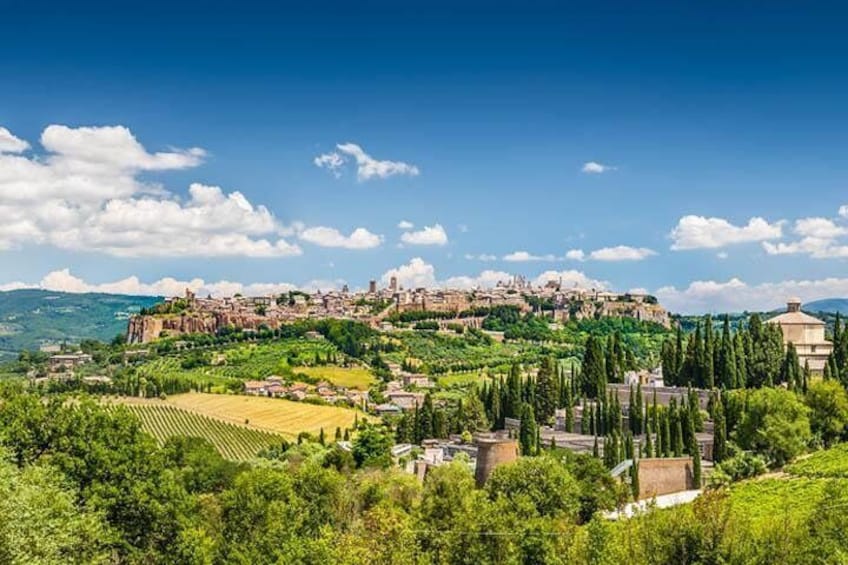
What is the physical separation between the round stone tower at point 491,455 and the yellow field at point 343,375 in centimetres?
5970

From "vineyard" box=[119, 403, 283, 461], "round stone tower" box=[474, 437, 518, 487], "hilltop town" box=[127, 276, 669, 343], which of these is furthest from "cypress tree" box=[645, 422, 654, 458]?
"hilltop town" box=[127, 276, 669, 343]

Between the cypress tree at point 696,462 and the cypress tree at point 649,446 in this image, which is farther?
the cypress tree at point 649,446

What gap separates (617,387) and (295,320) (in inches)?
3854

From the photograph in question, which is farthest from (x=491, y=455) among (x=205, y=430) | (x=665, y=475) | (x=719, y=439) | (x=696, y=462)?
(x=205, y=430)

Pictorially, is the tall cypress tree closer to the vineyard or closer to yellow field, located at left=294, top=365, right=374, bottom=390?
→ the vineyard

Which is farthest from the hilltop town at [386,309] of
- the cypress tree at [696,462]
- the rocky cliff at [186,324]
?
the cypress tree at [696,462]

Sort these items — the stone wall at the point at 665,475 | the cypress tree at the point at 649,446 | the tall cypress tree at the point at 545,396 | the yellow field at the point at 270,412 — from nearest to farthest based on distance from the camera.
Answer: the stone wall at the point at 665,475 < the cypress tree at the point at 649,446 < the tall cypress tree at the point at 545,396 < the yellow field at the point at 270,412

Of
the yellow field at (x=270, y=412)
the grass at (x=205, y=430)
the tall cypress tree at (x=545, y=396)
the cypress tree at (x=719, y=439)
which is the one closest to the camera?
the cypress tree at (x=719, y=439)

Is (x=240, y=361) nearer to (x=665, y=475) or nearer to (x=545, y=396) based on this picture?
(x=545, y=396)

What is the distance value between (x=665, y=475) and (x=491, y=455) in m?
7.98

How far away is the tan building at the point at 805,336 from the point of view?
188 feet

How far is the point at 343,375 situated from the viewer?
10550cm

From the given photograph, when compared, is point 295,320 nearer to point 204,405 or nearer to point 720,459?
point 204,405

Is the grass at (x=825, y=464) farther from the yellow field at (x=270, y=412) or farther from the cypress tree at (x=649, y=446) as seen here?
the yellow field at (x=270, y=412)
